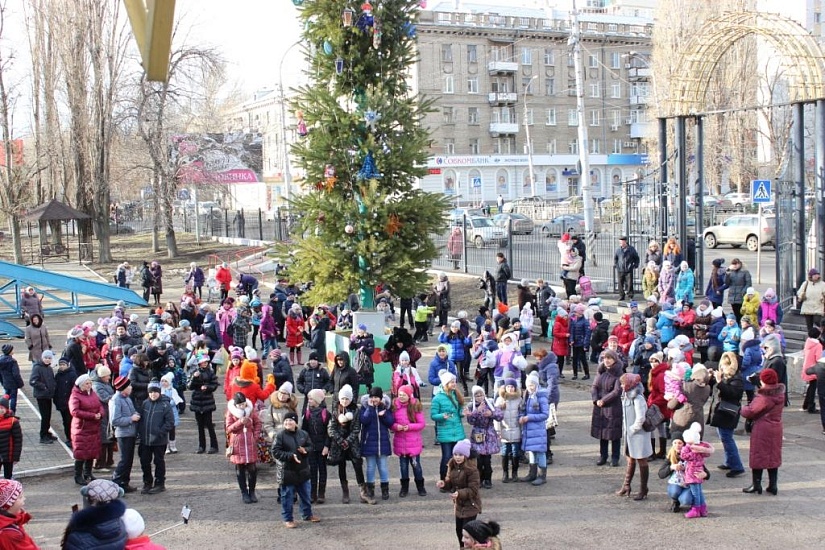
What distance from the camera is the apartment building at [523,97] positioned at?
73.9 meters

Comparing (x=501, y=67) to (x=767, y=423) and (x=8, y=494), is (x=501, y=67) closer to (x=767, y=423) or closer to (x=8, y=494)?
(x=767, y=423)

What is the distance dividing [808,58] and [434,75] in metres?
57.5

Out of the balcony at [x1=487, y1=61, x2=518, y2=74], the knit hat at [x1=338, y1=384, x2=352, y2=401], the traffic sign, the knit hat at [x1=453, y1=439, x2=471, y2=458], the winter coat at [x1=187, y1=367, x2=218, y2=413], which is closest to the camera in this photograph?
the knit hat at [x1=453, y1=439, x2=471, y2=458]

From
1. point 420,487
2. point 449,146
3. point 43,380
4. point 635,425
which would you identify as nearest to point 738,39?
point 635,425

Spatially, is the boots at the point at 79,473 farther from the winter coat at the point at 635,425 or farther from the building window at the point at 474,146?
the building window at the point at 474,146

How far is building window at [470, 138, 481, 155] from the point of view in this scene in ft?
250

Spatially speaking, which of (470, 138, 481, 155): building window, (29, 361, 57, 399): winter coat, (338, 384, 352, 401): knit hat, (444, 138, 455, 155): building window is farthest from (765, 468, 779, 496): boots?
(470, 138, 481, 155): building window

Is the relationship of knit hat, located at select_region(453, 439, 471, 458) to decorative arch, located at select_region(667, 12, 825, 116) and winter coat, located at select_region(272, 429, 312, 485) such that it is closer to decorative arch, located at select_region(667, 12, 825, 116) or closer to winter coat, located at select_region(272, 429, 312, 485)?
winter coat, located at select_region(272, 429, 312, 485)

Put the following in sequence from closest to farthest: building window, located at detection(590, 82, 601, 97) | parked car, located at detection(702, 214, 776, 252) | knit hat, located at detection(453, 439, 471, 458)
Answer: knit hat, located at detection(453, 439, 471, 458), parked car, located at detection(702, 214, 776, 252), building window, located at detection(590, 82, 601, 97)

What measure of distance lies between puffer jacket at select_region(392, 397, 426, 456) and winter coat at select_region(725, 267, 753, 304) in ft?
34.0

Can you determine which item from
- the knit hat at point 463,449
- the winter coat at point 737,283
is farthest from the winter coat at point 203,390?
the winter coat at point 737,283

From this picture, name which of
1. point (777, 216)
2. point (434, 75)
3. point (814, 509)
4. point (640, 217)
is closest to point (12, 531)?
point (814, 509)

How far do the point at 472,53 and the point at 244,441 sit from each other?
68799 mm

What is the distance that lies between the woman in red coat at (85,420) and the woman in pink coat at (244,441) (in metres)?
1.89
